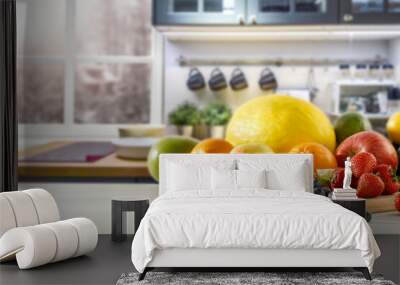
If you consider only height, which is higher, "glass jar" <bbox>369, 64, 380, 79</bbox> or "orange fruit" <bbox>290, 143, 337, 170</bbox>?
"glass jar" <bbox>369, 64, 380, 79</bbox>

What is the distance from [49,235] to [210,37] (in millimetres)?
3461

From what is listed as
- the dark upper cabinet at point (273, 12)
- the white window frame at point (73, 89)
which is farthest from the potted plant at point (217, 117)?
the dark upper cabinet at point (273, 12)

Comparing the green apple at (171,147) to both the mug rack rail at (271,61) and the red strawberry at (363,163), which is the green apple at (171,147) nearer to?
the red strawberry at (363,163)

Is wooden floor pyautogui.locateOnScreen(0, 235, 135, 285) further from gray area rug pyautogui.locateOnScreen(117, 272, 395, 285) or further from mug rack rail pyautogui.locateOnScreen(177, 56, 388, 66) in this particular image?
mug rack rail pyautogui.locateOnScreen(177, 56, 388, 66)

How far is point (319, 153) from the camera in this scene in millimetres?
3654

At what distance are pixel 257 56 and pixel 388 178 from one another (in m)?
3.33

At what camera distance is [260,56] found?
6.89 metres

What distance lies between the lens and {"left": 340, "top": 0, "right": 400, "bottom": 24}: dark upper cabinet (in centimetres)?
638

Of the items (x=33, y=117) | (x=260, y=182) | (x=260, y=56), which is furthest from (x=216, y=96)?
(x=260, y=182)

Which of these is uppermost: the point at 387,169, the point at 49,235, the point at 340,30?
the point at 340,30

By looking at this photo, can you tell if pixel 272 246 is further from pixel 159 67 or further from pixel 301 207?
pixel 159 67

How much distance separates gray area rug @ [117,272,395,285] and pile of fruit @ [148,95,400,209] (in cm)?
53

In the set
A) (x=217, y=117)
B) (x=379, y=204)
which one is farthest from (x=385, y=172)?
(x=217, y=117)

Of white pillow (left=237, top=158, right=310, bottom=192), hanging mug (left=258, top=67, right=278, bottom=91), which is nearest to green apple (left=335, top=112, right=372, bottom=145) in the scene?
white pillow (left=237, top=158, right=310, bottom=192)
